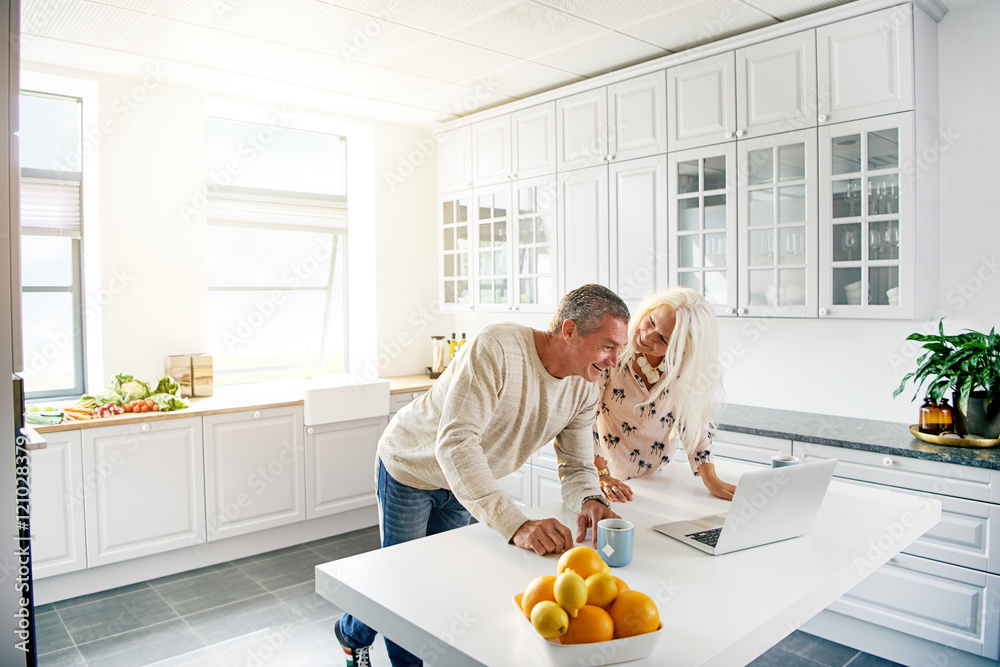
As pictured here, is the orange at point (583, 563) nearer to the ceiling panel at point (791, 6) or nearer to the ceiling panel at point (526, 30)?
the ceiling panel at point (526, 30)

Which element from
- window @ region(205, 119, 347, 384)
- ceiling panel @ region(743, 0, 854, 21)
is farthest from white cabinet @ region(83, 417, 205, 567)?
ceiling panel @ region(743, 0, 854, 21)

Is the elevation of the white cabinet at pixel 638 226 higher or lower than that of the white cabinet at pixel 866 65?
lower

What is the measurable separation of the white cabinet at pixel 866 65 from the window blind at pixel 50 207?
3.80 metres

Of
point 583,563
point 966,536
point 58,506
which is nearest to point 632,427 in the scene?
point 583,563

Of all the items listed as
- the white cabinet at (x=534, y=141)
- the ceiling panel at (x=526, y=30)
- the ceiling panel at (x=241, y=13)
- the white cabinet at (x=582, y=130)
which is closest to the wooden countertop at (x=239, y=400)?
the white cabinet at (x=534, y=141)

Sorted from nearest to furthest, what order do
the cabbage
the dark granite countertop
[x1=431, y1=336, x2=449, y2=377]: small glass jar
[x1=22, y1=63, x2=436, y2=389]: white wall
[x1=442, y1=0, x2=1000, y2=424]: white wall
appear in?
the dark granite countertop → [x1=442, y1=0, x2=1000, y2=424]: white wall → the cabbage → [x1=22, y1=63, x2=436, y2=389]: white wall → [x1=431, y1=336, x2=449, y2=377]: small glass jar

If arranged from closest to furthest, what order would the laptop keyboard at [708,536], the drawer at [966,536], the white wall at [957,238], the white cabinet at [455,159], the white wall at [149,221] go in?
1. the laptop keyboard at [708,536]
2. the drawer at [966,536]
3. the white wall at [957,238]
4. the white wall at [149,221]
5. the white cabinet at [455,159]

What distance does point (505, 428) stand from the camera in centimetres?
183

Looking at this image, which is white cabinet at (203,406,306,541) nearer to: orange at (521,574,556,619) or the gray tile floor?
the gray tile floor

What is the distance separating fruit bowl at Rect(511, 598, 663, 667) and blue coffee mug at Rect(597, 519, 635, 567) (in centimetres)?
36

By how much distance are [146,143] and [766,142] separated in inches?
130

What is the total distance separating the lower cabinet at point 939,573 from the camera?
2.48m

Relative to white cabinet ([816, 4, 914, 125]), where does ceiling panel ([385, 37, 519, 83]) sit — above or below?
above

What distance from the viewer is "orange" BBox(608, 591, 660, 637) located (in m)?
1.08
